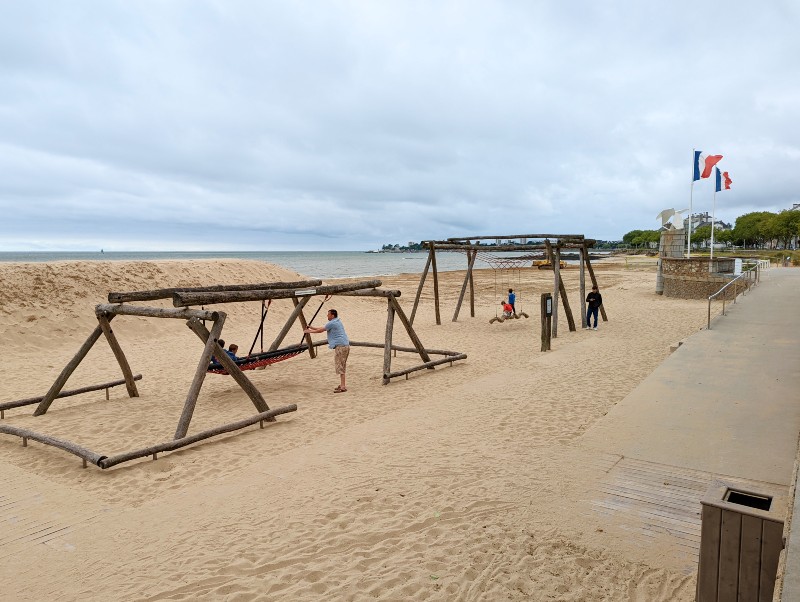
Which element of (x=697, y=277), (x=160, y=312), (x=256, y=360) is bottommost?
(x=256, y=360)

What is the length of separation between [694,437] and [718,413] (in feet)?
3.37

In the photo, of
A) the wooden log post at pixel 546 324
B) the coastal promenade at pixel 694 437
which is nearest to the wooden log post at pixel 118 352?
the coastal promenade at pixel 694 437

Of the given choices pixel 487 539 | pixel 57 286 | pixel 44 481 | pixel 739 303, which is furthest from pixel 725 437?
pixel 57 286

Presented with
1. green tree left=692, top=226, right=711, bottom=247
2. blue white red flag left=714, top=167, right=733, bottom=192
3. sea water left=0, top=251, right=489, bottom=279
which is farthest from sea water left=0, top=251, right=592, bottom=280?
green tree left=692, top=226, right=711, bottom=247

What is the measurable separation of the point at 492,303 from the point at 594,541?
70.1ft

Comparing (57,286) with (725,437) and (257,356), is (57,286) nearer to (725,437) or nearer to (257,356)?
(257,356)

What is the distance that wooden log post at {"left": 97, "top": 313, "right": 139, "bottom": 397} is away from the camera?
26.9 ft

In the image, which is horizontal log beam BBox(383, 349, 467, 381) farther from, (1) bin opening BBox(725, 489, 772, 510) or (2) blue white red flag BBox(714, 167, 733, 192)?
(2) blue white red flag BBox(714, 167, 733, 192)

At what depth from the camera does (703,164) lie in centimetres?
2642

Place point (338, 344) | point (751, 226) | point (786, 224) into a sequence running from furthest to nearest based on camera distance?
point (751, 226) < point (786, 224) < point (338, 344)

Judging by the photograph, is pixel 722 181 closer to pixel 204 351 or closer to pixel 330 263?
pixel 204 351

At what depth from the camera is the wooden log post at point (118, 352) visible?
8188 mm

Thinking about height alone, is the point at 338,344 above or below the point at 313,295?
below

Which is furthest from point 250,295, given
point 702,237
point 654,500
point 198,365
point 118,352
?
point 702,237
